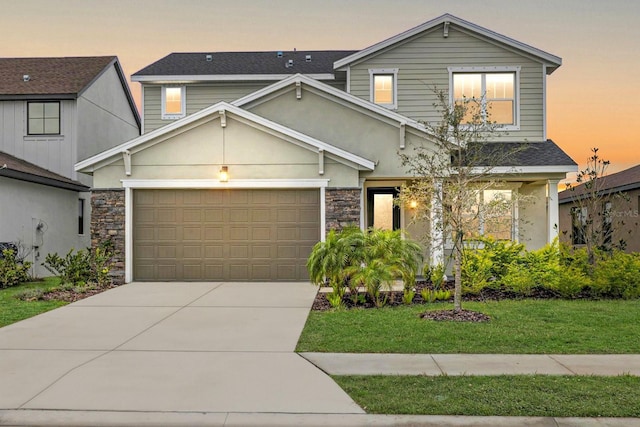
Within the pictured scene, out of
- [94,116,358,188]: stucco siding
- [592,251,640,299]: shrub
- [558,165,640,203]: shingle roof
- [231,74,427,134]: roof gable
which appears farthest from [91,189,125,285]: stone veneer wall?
[558,165,640,203]: shingle roof

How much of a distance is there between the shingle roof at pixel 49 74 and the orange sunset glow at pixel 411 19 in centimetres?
161

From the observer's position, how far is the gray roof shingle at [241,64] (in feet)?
63.7

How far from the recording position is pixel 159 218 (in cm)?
1409

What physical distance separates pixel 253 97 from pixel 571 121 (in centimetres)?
1389

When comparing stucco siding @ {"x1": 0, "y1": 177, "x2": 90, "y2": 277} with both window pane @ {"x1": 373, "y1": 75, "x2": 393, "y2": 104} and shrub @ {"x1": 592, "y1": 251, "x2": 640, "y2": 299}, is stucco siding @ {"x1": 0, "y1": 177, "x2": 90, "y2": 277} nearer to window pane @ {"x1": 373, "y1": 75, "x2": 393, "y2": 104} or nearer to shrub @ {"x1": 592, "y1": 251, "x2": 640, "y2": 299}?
window pane @ {"x1": 373, "y1": 75, "x2": 393, "y2": 104}

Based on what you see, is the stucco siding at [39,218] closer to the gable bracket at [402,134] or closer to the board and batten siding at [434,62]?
the board and batten siding at [434,62]

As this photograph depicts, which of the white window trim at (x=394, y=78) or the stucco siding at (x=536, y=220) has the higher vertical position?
the white window trim at (x=394, y=78)

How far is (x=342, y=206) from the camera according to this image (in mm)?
13734

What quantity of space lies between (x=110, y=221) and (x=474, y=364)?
10.5 meters

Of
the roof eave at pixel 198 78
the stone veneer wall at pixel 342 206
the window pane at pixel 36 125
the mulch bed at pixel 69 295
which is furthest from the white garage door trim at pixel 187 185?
the window pane at pixel 36 125

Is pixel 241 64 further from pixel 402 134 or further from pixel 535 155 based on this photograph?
pixel 535 155

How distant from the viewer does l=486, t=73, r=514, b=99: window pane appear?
16453 millimetres

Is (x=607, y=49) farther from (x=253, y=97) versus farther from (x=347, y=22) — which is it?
(x=253, y=97)

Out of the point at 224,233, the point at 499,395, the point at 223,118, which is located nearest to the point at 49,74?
the point at 223,118
